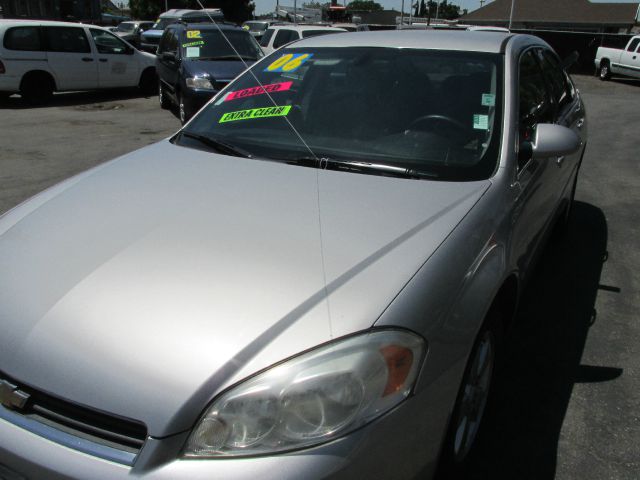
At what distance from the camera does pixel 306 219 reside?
2.10 metres

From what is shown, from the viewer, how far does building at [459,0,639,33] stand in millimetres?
42219

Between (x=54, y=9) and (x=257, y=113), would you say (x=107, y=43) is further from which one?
(x=54, y=9)

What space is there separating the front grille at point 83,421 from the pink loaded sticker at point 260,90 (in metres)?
2.08

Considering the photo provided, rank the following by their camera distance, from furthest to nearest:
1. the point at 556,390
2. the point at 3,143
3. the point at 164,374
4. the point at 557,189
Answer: the point at 3,143 → the point at 557,189 → the point at 556,390 → the point at 164,374

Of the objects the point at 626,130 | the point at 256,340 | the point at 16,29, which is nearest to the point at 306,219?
the point at 256,340

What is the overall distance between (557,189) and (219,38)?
8632 mm

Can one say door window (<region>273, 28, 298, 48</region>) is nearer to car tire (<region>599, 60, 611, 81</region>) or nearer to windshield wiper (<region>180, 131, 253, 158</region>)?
windshield wiper (<region>180, 131, 253, 158</region>)

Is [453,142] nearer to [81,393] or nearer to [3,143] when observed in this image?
[81,393]

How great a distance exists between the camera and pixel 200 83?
30.9 feet

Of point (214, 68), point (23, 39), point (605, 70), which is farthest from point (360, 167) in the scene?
point (605, 70)

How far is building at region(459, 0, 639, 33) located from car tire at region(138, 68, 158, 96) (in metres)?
35.5

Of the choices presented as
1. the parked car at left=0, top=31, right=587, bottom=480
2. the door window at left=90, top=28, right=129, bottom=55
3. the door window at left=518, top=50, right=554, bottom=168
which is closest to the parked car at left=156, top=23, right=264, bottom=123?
the door window at left=90, top=28, right=129, bottom=55

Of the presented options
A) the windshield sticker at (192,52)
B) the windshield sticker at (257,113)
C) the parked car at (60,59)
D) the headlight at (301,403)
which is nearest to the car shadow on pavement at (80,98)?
the parked car at (60,59)

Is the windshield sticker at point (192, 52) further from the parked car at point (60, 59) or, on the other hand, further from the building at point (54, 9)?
the building at point (54, 9)
